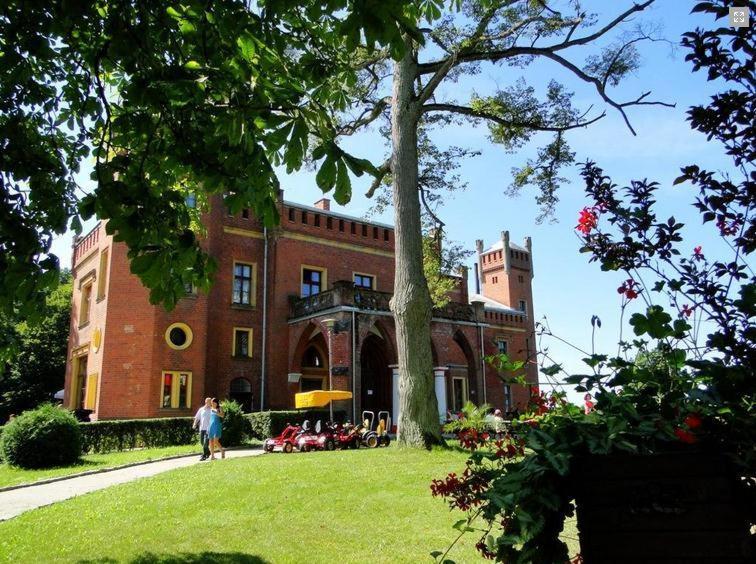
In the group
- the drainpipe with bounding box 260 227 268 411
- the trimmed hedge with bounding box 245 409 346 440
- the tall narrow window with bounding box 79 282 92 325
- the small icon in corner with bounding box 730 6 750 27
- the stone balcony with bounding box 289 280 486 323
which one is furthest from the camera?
the tall narrow window with bounding box 79 282 92 325

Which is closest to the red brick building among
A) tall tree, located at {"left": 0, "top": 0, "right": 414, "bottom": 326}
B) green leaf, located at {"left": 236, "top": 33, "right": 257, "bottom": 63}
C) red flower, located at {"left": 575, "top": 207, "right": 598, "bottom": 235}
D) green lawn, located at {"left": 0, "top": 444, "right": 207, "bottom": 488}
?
green lawn, located at {"left": 0, "top": 444, "right": 207, "bottom": 488}

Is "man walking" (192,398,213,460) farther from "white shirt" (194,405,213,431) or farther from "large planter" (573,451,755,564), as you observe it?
"large planter" (573,451,755,564)

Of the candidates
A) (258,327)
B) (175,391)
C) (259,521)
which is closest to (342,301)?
(258,327)

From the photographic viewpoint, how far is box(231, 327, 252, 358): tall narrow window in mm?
24688

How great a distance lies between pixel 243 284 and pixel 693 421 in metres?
24.9

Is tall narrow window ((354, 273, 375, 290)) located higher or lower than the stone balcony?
higher

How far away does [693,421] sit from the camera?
183cm

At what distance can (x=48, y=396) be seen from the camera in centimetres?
3616

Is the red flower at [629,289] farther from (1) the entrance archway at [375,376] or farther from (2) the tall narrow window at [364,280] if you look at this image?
(2) the tall narrow window at [364,280]

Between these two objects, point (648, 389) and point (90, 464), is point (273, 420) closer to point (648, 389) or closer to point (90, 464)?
point (90, 464)

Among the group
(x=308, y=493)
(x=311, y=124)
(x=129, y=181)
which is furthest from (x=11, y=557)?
(x=311, y=124)

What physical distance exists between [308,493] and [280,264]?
64.7 feet

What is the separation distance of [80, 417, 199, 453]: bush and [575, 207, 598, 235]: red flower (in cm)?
1789

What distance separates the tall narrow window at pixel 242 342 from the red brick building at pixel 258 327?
0.04m
